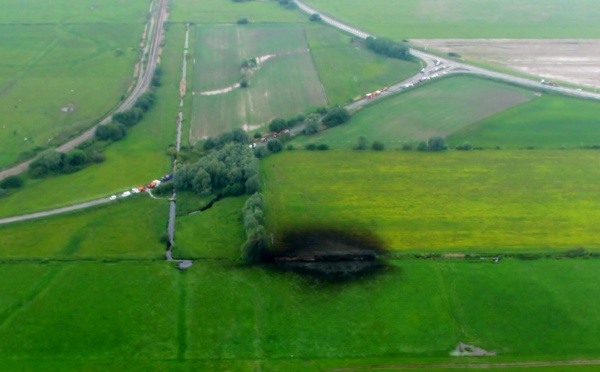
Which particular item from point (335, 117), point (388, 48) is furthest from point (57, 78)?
point (388, 48)

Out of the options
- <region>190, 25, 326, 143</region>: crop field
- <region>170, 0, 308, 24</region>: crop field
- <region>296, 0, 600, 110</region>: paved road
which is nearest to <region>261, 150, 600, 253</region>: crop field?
<region>190, 25, 326, 143</region>: crop field

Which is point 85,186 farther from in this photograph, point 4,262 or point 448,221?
point 448,221

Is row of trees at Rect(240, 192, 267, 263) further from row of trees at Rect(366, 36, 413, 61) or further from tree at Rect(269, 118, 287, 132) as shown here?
row of trees at Rect(366, 36, 413, 61)

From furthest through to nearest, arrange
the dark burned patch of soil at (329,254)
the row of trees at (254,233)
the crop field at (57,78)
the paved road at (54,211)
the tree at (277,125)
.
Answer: the tree at (277,125), the crop field at (57,78), the paved road at (54,211), the row of trees at (254,233), the dark burned patch of soil at (329,254)

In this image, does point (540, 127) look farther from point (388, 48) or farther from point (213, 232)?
point (213, 232)

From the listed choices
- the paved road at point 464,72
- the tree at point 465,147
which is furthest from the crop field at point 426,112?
the tree at point 465,147

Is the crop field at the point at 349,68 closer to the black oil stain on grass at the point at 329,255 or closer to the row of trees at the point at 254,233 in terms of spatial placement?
the row of trees at the point at 254,233
